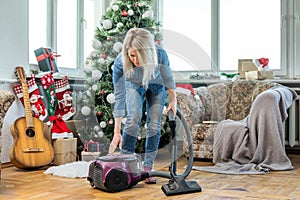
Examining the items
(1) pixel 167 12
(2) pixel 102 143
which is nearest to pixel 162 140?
(2) pixel 102 143

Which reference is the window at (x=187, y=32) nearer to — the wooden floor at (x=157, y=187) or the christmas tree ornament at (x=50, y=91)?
the wooden floor at (x=157, y=187)

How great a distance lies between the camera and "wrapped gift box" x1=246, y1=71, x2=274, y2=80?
4043mm

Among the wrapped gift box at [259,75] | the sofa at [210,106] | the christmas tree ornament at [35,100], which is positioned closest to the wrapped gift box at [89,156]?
the christmas tree ornament at [35,100]

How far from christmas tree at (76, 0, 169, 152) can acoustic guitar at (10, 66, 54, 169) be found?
1.07 ft

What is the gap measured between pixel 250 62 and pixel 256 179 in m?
1.66

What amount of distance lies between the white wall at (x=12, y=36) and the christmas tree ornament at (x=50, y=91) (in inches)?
7.4

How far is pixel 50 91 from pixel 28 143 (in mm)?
679

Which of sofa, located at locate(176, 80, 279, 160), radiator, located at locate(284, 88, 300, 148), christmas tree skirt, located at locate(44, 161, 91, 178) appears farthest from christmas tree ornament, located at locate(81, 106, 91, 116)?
radiator, located at locate(284, 88, 300, 148)

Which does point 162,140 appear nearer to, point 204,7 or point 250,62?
point 250,62

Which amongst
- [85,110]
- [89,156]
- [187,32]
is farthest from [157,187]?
[187,32]

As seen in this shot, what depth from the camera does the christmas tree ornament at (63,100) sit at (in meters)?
3.91

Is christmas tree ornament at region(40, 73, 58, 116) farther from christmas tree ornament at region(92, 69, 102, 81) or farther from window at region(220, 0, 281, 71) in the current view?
window at region(220, 0, 281, 71)

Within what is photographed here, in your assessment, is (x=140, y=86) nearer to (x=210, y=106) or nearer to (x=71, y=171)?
(x=210, y=106)

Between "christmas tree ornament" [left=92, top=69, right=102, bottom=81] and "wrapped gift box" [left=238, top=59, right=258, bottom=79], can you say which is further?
"wrapped gift box" [left=238, top=59, right=258, bottom=79]
